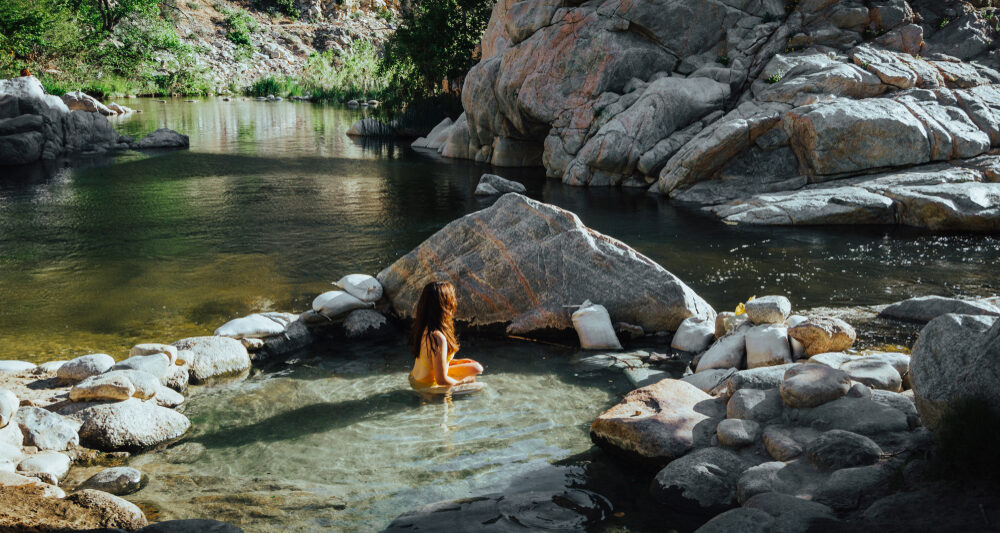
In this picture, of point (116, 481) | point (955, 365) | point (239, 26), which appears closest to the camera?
point (955, 365)

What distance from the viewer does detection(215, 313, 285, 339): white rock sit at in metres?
8.28

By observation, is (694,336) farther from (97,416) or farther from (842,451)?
(97,416)

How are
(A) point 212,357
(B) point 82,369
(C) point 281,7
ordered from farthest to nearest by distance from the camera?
(C) point 281,7, (A) point 212,357, (B) point 82,369

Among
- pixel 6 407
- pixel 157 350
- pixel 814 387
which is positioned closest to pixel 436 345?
pixel 157 350

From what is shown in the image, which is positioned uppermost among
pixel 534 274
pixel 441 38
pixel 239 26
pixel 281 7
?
pixel 281 7

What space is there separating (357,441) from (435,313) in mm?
1632

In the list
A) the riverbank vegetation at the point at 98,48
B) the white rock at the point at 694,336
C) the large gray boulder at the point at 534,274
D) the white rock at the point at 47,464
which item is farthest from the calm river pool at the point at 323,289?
the riverbank vegetation at the point at 98,48

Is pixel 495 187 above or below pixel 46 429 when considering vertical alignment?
above

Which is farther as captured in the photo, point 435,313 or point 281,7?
point 281,7

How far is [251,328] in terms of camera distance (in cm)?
832

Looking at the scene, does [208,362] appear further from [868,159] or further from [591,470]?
[868,159]

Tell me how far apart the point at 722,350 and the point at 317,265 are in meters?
7.08

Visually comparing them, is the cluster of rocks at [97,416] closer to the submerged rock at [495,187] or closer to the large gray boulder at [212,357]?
the large gray boulder at [212,357]

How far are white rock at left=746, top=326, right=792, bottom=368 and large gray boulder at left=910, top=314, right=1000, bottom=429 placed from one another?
110 inches
